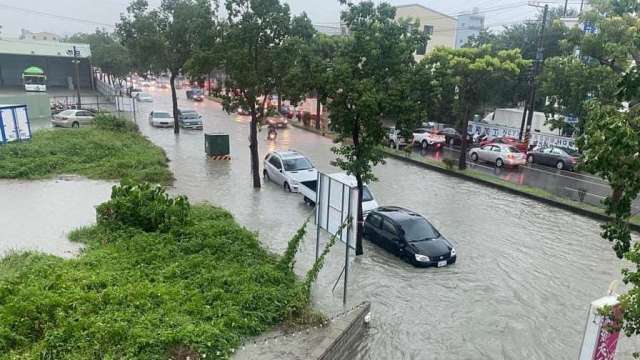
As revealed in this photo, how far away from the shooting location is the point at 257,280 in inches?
→ 408

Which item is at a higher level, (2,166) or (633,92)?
(633,92)

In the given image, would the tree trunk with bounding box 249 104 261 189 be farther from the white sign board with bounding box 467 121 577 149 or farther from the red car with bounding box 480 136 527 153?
the white sign board with bounding box 467 121 577 149

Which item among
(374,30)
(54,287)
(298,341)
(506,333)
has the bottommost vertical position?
(506,333)

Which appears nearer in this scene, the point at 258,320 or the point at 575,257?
the point at 258,320

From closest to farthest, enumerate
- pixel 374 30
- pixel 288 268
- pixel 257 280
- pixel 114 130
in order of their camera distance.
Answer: pixel 257 280, pixel 288 268, pixel 374 30, pixel 114 130

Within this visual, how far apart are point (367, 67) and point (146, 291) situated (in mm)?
8375

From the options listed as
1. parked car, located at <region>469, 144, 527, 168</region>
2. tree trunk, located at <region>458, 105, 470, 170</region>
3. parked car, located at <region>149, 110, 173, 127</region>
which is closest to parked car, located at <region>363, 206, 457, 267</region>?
tree trunk, located at <region>458, 105, 470, 170</region>

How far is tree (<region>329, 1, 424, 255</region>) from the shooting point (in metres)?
13.2

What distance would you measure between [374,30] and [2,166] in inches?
691

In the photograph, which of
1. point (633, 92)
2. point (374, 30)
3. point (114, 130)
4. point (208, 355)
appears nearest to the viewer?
point (633, 92)

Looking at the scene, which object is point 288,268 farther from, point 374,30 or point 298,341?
point 374,30

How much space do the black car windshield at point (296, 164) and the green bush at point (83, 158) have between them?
5351mm

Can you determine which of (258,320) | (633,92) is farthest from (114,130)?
(633,92)

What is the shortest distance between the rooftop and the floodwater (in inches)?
1615
